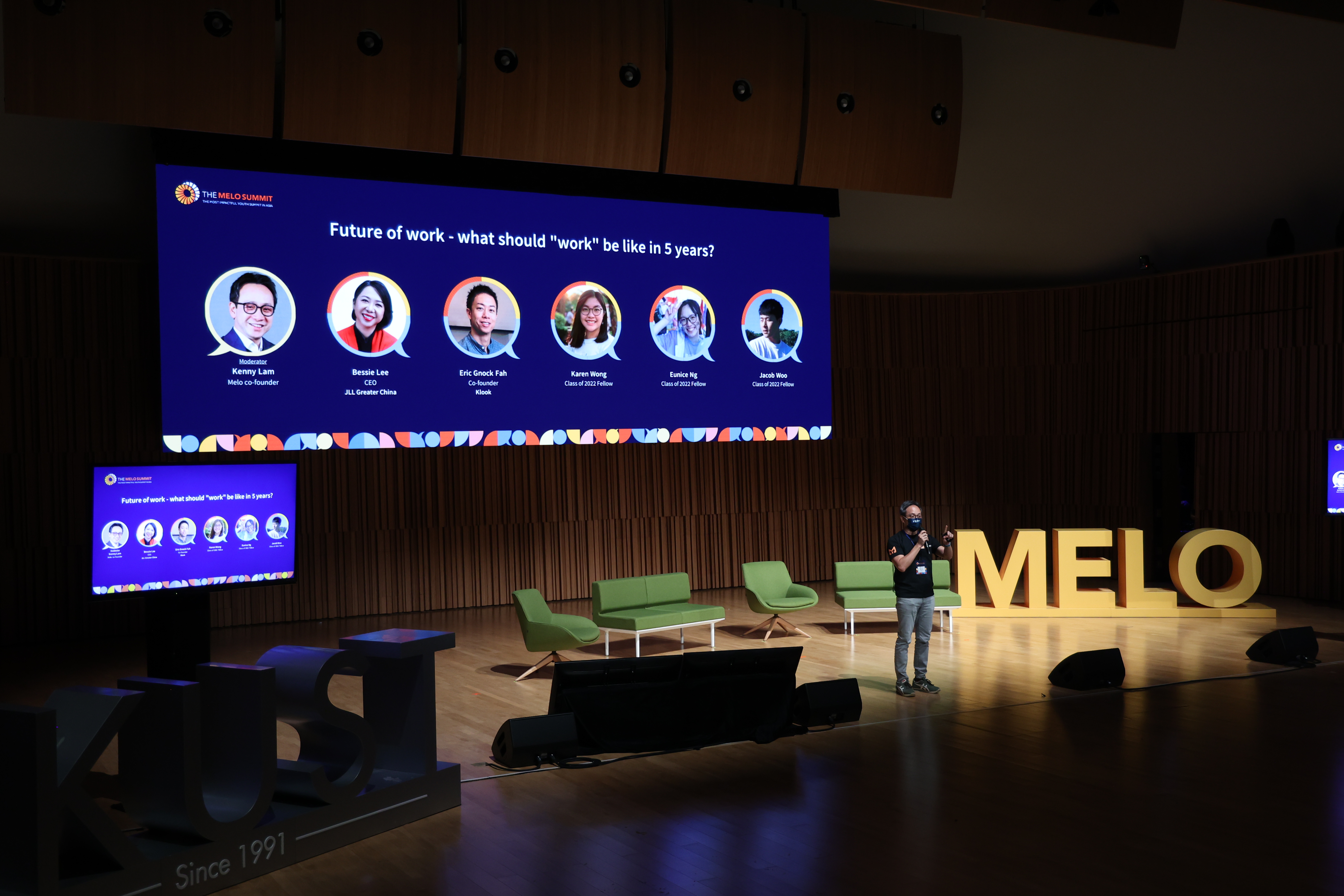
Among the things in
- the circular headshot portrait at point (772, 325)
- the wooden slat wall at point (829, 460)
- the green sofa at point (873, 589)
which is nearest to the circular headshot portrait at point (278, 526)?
the wooden slat wall at point (829, 460)

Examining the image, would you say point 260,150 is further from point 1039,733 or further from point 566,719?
point 1039,733

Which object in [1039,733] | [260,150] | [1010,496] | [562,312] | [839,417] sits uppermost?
[260,150]

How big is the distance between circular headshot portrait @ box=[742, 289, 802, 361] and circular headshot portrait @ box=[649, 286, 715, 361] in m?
0.44

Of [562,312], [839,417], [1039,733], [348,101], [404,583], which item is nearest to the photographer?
[1039,733]

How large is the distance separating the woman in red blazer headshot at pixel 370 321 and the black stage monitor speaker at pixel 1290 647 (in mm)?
7814

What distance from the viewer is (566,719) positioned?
6477 mm

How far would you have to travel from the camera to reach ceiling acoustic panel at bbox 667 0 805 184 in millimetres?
10867

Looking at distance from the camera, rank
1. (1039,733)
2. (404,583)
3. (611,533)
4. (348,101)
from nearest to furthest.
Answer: (1039,733) → (348,101) → (404,583) → (611,533)

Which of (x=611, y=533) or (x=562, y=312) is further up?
(x=562, y=312)

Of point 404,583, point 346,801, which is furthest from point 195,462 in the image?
point 404,583

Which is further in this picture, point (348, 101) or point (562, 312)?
point (562, 312)

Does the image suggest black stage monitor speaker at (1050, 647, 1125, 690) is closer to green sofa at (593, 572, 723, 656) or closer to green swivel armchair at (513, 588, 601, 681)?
green sofa at (593, 572, 723, 656)

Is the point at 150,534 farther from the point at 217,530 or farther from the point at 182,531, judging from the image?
the point at 217,530

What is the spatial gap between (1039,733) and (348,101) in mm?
7583
